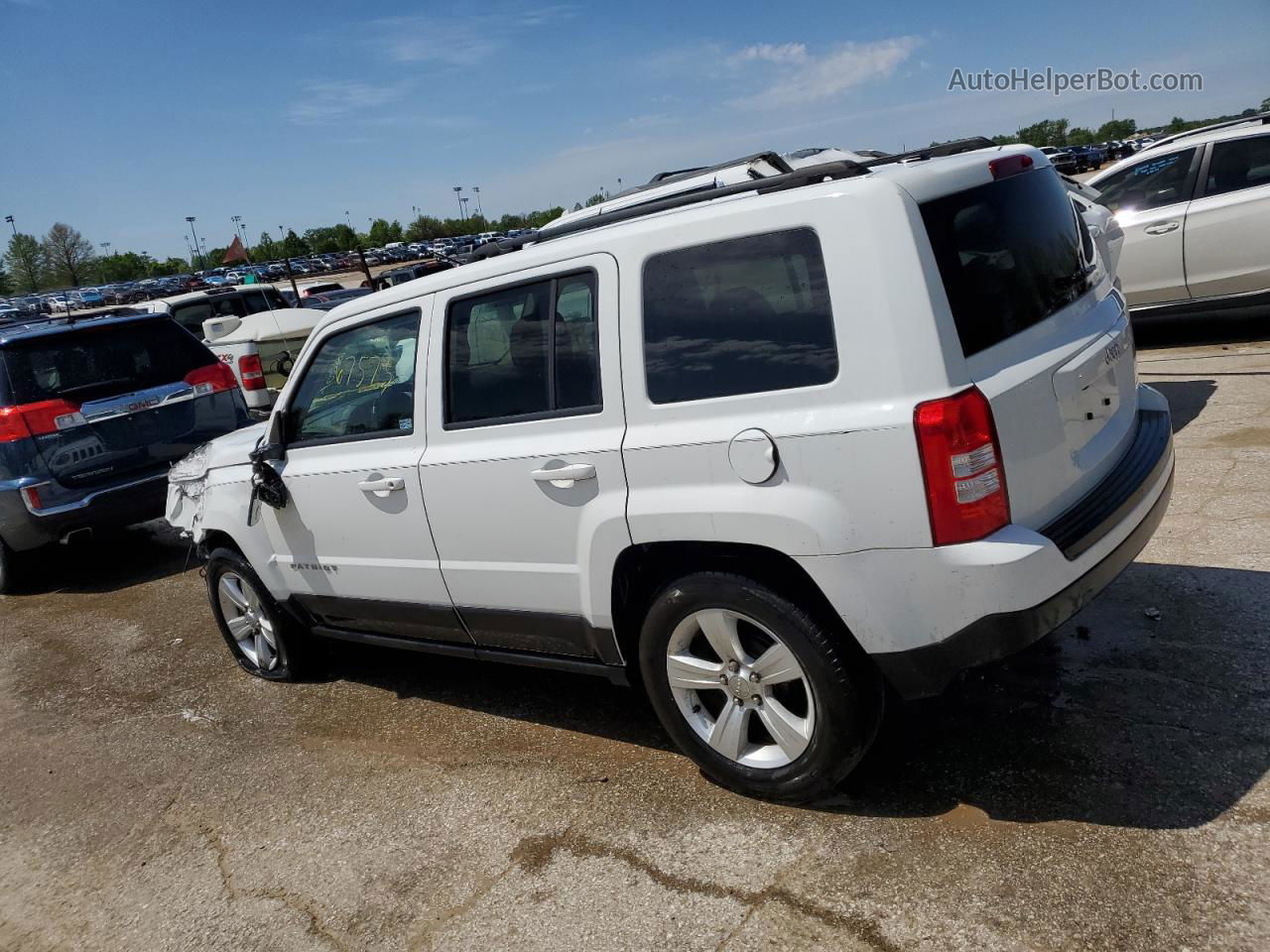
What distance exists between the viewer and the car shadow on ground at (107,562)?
24.8 feet

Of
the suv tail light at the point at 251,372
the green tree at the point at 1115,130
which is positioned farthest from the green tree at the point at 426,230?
the suv tail light at the point at 251,372

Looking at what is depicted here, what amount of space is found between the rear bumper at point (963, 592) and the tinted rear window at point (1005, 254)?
572 millimetres

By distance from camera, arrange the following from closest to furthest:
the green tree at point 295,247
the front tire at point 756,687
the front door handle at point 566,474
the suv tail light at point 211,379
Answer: the front tire at point 756,687
the front door handle at point 566,474
the suv tail light at point 211,379
the green tree at point 295,247

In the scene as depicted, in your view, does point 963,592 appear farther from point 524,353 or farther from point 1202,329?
point 1202,329

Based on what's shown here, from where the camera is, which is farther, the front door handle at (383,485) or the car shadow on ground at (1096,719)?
the front door handle at (383,485)

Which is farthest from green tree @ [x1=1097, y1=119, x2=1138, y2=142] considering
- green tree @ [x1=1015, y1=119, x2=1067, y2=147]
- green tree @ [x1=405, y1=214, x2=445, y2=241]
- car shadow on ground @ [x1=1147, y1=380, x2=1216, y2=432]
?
car shadow on ground @ [x1=1147, y1=380, x2=1216, y2=432]

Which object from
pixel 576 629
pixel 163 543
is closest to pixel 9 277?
pixel 163 543

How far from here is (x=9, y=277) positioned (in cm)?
9219

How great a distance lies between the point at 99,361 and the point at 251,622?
332 cm

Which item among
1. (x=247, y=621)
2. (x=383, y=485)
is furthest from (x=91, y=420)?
(x=383, y=485)

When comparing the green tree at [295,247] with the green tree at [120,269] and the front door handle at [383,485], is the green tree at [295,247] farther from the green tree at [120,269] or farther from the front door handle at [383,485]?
the front door handle at [383,485]

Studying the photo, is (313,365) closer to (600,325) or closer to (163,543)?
(600,325)

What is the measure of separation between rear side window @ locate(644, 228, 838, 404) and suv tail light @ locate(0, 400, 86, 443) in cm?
566

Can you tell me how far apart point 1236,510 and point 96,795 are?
550cm
